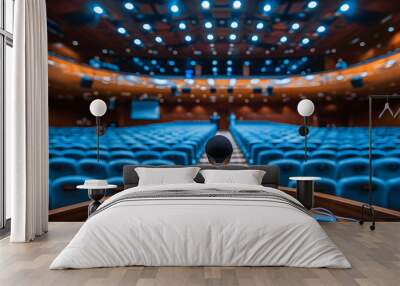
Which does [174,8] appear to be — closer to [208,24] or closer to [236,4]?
[208,24]

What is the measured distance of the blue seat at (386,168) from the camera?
5.98m

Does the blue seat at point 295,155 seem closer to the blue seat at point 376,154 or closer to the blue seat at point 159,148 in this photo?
the blue seat at point 376,154

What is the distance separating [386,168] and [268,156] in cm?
171

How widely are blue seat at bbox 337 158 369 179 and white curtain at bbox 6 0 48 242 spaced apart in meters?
3.93

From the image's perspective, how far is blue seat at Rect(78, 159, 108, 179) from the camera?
19.8ft

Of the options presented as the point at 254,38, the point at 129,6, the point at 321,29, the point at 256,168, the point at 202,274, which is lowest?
the point at 202,274

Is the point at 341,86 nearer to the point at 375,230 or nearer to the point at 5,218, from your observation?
the point at 375,230

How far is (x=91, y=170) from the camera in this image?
19.9ft

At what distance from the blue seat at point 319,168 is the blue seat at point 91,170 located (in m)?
2.91

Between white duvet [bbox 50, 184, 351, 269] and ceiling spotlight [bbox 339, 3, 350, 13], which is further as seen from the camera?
ceiling spotlight [bbox 339, 3, 350, 13]

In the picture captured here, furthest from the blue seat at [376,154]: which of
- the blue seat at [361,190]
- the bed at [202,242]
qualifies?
the bed at [202,242]

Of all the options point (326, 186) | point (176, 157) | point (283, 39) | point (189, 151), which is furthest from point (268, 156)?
point (283, 39)

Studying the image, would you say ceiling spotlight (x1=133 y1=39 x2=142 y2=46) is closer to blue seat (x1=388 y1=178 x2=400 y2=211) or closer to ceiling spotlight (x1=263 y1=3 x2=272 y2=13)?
ceiling spotlight (x1=263 y1=3 x2=272 y2=13)

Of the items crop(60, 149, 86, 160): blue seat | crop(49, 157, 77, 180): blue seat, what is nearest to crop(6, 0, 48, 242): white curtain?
crop(49, 157, 77, 180): blue seat
